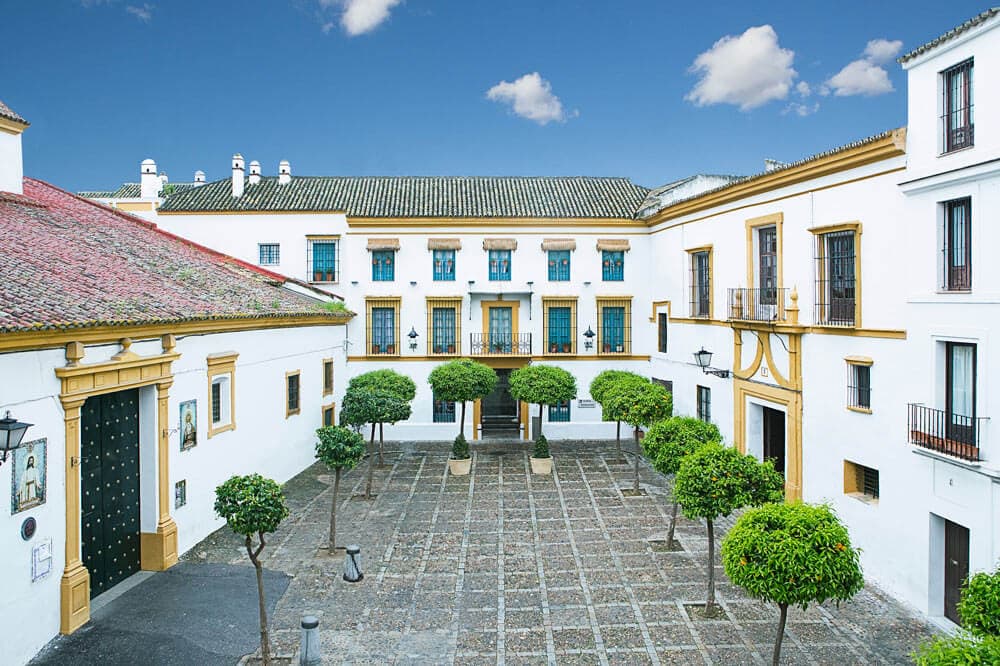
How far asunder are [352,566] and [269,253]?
15958 millimetres

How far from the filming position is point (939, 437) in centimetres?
1070

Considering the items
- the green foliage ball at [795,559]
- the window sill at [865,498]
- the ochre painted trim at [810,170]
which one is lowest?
the window sill at [865,498]

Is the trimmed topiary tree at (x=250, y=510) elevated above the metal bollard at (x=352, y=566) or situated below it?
above

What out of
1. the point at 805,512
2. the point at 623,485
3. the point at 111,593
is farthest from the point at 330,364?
the point at 805,512

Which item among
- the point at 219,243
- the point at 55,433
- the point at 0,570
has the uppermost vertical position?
the point at 219,243

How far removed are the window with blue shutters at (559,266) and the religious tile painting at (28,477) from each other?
17.9 meters

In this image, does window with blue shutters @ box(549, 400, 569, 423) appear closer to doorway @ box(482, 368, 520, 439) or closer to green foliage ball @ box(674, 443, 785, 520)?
doorway @ box(482, 368, 520, 439)

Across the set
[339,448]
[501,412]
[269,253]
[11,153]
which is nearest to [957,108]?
[339,448]

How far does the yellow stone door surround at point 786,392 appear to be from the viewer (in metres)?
14.7

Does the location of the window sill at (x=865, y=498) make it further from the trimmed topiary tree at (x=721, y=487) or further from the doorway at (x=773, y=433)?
the doorway at (x=773, y=433)

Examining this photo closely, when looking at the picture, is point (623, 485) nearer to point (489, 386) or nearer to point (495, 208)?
point (489, 386)

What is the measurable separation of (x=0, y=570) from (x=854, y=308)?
14435 mm

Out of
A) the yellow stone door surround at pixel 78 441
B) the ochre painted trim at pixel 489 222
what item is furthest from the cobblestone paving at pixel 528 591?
the ochre painted trim at pixel 489 222

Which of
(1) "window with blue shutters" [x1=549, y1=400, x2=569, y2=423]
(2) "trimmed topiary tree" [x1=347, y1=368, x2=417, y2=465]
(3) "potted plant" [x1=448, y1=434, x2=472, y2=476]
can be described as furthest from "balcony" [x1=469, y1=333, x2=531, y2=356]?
(3) "potted plant" [x1=448, y1=434, x2=472, y2=476]
